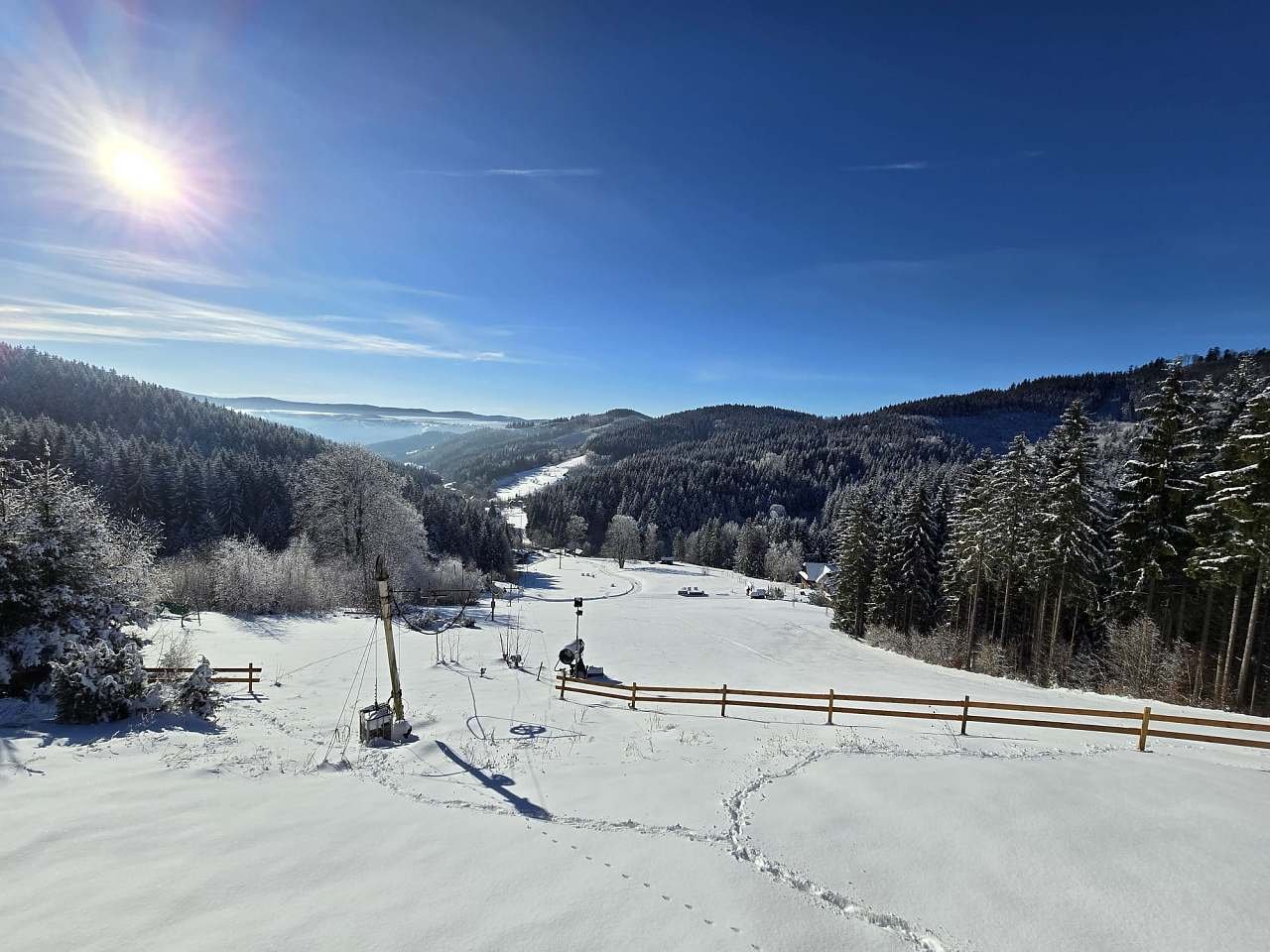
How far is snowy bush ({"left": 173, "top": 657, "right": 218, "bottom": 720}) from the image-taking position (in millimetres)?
14023

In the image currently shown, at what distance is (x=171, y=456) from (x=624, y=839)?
9118 cm

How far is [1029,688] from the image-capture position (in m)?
26.3

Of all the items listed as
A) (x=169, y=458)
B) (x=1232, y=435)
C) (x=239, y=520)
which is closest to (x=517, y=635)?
(x=1232, y=435)

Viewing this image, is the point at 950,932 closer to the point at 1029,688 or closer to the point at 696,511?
the point at 1029,688

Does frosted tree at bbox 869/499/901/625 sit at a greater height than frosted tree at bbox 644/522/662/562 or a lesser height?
greater

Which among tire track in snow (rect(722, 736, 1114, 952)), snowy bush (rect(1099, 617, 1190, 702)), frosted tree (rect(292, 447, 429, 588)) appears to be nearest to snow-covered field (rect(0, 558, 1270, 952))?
tire track in snow (rect(722, 736, 1114, 952))

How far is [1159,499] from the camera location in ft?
77.8

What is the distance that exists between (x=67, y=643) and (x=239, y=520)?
2684 inches

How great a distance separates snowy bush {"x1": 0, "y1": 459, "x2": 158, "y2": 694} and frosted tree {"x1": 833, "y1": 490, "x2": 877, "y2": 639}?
46343 mm

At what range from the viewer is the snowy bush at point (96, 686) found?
12.3 m

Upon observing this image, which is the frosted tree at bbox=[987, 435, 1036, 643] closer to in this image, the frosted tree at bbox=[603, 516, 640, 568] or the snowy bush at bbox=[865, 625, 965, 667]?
the snowy bush at bbox=[865, 625, 965, 667]

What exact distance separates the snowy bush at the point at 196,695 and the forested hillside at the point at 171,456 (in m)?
32.9

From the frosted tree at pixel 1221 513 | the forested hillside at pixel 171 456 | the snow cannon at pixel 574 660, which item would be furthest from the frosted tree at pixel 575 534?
the frosted tree at pixel 1221 513

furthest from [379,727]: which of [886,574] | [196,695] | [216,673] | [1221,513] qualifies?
[886,574]
